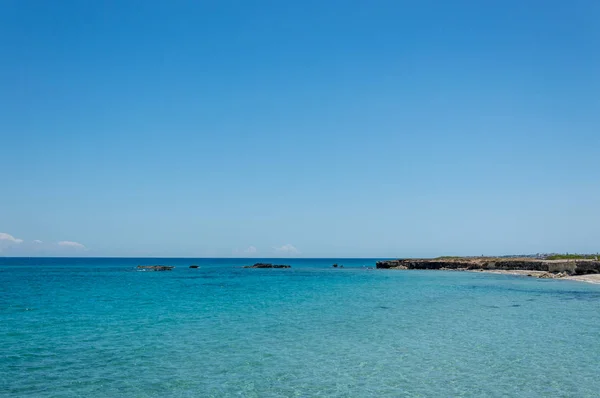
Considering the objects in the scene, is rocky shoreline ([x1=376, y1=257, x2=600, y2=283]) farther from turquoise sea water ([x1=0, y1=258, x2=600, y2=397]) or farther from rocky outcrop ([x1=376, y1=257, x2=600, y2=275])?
turquoise sea water ([x1=0, y1=258, x2=600, y2=397])

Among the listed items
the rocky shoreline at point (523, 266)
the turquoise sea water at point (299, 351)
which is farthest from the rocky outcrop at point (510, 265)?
the turquoise sea water at point (299, 351)

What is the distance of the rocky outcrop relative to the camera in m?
71.5

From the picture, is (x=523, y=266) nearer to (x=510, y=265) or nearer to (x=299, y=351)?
(x=510, y=265)

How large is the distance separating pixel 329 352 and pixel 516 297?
2874 centimetres

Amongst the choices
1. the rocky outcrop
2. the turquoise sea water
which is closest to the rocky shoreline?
the rocky outcrop

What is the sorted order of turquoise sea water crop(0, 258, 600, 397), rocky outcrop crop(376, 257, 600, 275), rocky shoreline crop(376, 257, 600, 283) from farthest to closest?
rocky outcrop crop(376, 257, 600, 275), rocky shoreline crop(376, 257, 600, 283), turquoise sea water crop(0, 258, 600, 397)

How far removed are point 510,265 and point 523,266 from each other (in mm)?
3202

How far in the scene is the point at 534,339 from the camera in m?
21.0

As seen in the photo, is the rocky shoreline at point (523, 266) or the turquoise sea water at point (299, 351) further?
the rocky shoreline at point (523, 266)

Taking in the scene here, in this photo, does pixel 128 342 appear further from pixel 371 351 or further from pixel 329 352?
pixel 371 351

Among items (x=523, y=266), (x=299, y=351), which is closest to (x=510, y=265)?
(x=523, y=266)

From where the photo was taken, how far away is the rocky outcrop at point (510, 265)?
7150 cm

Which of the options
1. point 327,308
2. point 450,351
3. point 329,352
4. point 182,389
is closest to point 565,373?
Answer: point 450,351

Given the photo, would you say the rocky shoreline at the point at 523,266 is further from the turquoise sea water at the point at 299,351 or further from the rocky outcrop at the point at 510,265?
the turquoise sea water at the point at 299,351
